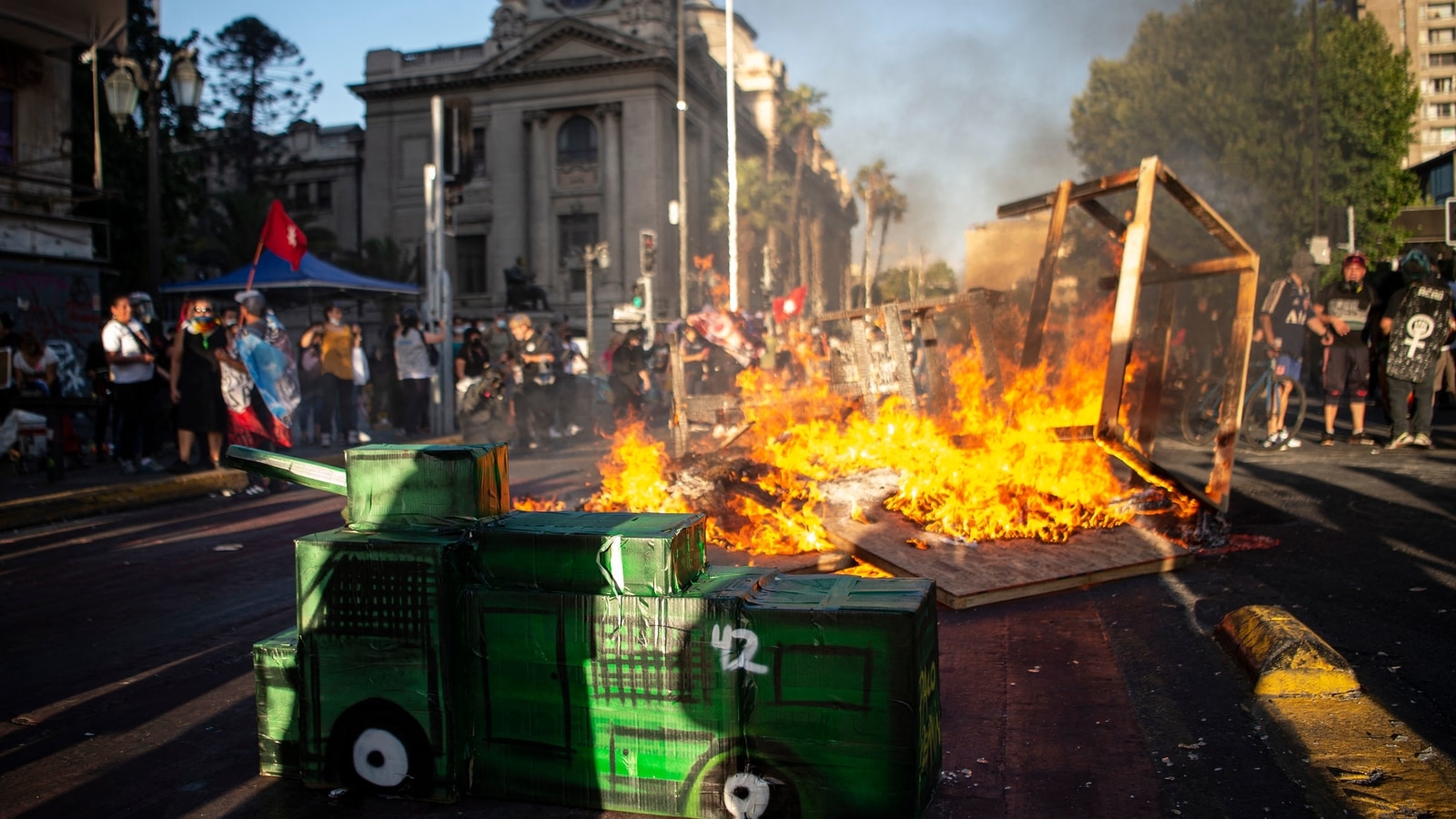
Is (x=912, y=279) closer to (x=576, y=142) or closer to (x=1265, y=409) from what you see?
(x=576, y=142)

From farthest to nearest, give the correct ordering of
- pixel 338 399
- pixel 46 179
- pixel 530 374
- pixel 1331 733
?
pixel 46 179, pixel 530 374, pixel 338 399, pixel 1331 733

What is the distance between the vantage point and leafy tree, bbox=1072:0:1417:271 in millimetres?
32875

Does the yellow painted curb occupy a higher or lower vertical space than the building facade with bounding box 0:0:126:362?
lower

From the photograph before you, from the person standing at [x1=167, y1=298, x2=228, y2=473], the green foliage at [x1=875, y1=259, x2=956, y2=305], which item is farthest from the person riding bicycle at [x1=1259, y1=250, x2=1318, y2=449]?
the green foliage at [x1=875, y1=259, x2=956, y2=305]

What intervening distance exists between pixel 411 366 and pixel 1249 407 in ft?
39.8

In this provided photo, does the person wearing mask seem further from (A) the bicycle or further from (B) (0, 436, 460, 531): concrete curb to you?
(A) the bicycle

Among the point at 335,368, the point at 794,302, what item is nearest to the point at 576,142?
the point at 794,302

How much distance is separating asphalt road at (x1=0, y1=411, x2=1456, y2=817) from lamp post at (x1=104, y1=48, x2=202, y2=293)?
722 centimetres

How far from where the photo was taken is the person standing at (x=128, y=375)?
1040cm

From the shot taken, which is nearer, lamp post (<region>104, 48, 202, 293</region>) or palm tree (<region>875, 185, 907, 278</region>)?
lamp post (<region>104, 48, 202, 293</region>)

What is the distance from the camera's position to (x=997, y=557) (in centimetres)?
559

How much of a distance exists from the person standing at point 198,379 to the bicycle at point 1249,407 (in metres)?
11.3

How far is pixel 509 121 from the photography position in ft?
159

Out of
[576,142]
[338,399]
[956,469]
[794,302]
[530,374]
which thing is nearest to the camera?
[956,469]
